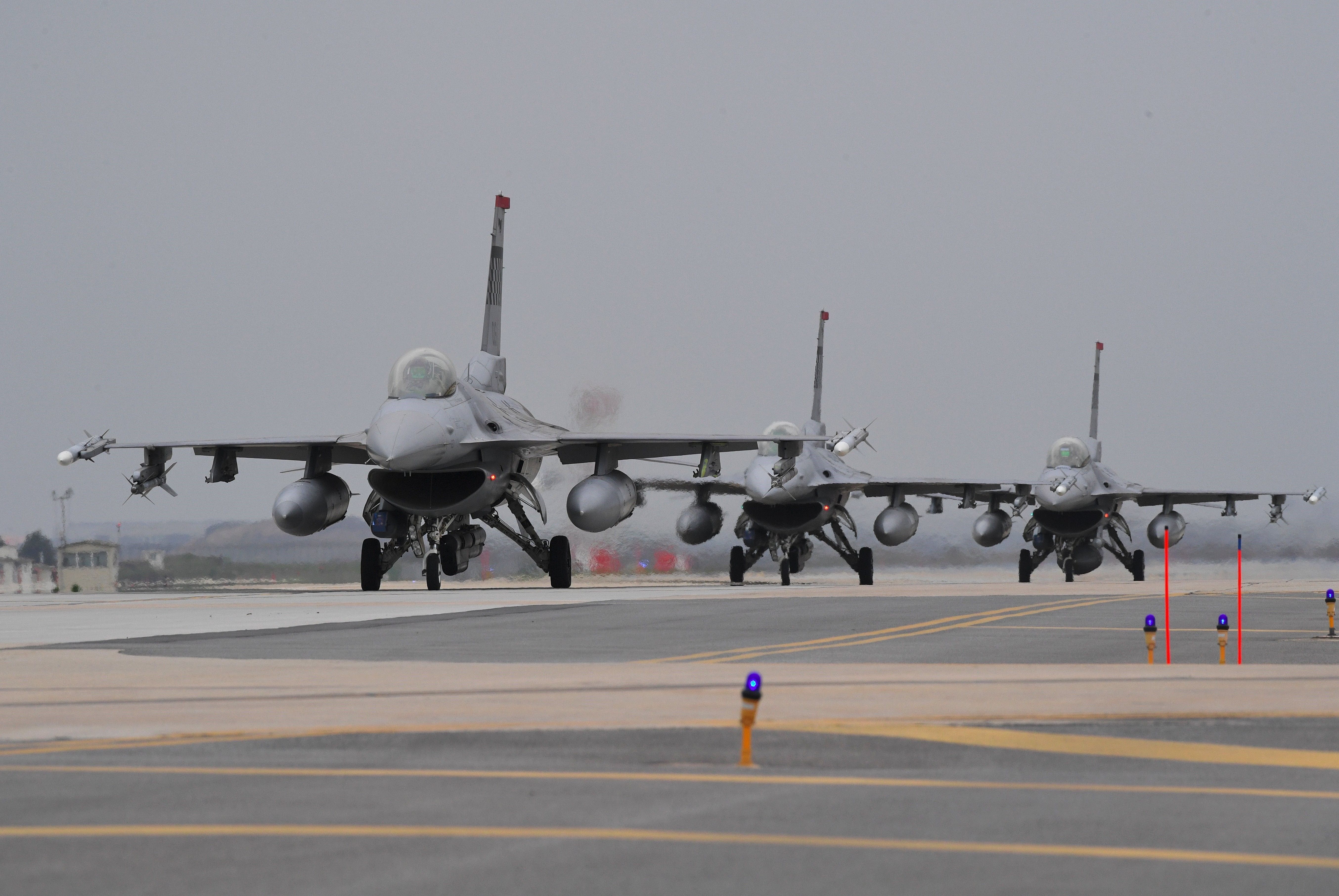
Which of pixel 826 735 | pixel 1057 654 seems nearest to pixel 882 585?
pixel 1057 654

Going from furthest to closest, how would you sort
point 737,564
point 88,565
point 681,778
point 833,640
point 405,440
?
point 737,564, point 88,565, point 405,440, point 833,640, point 681,778

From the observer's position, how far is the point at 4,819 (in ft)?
26.0

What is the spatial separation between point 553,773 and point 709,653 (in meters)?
9.92

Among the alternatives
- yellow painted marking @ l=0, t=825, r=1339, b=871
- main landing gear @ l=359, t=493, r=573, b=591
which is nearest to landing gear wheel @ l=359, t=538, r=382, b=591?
main landing gear @ l=359, t=493, r=573, b=591

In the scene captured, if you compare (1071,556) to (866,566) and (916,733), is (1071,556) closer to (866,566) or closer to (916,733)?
(866,566)

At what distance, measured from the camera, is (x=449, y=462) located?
39.2 m

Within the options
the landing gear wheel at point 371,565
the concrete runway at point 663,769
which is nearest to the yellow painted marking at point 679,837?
the concrete runway at point 663,769

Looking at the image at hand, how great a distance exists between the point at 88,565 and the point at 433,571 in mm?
14670

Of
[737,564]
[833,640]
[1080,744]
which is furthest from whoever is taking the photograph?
[737,564]

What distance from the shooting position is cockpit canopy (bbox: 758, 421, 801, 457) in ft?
178

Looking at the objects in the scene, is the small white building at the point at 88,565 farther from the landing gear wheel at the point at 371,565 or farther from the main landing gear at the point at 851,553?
the main landing gear at the point at 851,553

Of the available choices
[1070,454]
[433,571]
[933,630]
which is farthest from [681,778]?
[1070,454]

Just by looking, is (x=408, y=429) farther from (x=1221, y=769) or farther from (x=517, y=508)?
(x=1221, y=769)

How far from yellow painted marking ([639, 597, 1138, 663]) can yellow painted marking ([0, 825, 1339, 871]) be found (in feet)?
34.2
